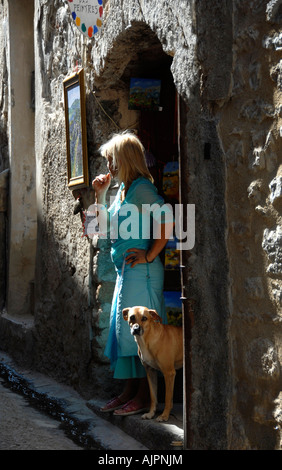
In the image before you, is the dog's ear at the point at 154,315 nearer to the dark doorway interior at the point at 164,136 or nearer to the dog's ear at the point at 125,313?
the dog's ear at the point at 125,313

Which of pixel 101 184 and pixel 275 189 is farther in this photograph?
pixel 101 184

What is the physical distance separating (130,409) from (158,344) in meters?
0.48

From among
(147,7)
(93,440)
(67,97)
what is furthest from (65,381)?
(147,7)

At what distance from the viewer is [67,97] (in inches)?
195

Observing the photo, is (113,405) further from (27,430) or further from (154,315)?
(154,315)

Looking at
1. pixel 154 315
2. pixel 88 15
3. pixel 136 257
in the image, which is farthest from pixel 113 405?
pixel 88 15

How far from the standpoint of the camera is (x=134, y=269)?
371 centimetres

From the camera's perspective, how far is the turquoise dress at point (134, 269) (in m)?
3.66

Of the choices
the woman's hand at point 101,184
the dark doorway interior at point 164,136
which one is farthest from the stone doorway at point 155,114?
the woman's hand at point 101,184

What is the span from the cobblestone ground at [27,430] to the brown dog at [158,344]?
54cm

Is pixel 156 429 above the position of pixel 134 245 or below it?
below

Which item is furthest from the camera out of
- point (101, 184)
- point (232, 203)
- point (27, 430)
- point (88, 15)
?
point (88, 15)

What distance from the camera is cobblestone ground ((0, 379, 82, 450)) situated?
359 centimetres

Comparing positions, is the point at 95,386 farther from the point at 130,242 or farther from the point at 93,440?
the point at 130,242
